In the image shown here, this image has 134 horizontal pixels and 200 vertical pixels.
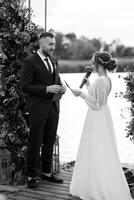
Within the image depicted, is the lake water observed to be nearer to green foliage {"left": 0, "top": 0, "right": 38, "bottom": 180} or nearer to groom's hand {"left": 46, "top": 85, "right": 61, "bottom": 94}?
groom's hand {"left": 46, "top": 85, "right": 61, "bottom": 94}

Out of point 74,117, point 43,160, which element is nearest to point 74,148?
point 43,160

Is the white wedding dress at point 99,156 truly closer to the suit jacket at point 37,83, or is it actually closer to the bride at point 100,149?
the bride at point 100,149

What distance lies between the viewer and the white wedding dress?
13.9 ft

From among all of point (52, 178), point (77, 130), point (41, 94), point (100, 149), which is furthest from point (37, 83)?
point (77, 130)

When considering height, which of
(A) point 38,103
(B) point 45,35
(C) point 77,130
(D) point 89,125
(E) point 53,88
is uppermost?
(B) point 45,35

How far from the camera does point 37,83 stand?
465cm

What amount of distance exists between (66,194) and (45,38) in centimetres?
148

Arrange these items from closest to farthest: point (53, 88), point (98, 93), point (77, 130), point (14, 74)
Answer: point (98, 93)
point (53, 88)
point (14, 74)
point (77, 130)

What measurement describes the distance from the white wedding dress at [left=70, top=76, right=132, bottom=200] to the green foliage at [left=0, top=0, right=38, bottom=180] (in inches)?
34.4

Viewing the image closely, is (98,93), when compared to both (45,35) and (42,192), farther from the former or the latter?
(42,192)

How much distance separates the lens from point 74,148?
23.9ft

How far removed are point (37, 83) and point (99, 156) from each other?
94 cm

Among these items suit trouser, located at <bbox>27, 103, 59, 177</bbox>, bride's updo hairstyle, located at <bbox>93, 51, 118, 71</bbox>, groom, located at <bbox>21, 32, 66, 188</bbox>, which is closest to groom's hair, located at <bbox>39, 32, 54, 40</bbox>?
groom, located at <bbox>21, 32, 66, 188</bbox>

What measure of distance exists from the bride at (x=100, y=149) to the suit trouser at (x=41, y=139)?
0.52 m
